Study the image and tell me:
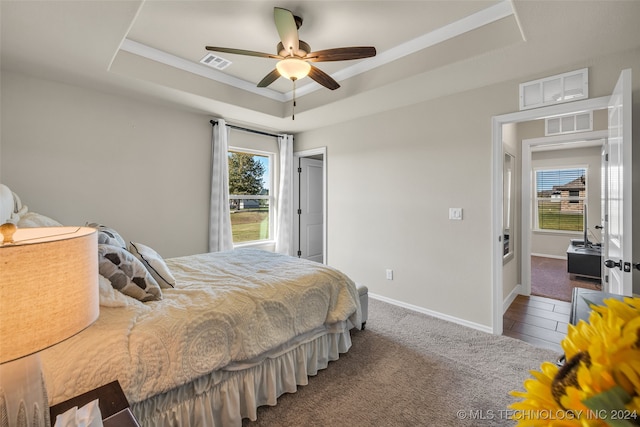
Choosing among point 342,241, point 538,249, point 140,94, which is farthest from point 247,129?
point 538,249

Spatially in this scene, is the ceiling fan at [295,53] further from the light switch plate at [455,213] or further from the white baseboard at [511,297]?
the white baseboard at [511,297]

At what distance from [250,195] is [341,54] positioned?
113 inches

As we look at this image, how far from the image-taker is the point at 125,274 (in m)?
1.58

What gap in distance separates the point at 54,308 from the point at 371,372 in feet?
Result: 6.89

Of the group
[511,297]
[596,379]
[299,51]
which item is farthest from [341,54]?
[511,297]

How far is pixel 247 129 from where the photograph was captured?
4.21 m

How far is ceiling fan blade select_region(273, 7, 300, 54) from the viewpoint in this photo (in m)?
1.78

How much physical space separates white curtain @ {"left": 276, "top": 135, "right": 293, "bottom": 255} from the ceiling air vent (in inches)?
67.4

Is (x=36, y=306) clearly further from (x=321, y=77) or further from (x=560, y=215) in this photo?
(x=560, y=215)

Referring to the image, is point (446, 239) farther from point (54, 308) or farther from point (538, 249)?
point (538, 249)

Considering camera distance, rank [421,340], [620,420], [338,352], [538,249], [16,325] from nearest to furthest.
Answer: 1. [620,420]
2. [16,325]
3. [338,352]
4. [421,340]
5. [538,249]

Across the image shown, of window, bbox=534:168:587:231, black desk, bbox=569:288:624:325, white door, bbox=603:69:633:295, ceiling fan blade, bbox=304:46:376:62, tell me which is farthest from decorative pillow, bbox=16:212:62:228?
window, bbox=534:168:587:231

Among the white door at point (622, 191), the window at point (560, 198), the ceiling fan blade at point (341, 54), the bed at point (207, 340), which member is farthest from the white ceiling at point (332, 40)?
the window at point (560, 198)

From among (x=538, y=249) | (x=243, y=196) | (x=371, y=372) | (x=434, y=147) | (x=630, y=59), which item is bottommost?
(x=371, y=372)
